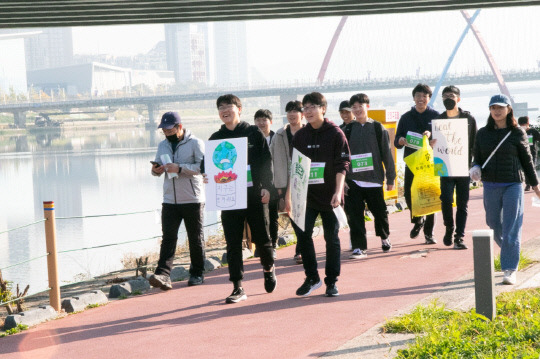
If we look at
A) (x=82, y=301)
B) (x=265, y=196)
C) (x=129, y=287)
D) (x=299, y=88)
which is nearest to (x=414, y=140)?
(x=265, y=196)

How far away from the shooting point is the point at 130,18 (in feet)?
58.7

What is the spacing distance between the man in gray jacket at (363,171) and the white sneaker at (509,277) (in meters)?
2.25

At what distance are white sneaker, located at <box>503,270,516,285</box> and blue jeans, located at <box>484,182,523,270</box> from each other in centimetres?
3

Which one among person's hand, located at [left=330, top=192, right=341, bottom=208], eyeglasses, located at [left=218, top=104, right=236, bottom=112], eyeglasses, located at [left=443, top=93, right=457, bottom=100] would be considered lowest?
person's hand, located at [left=330, top=192, right=341, bottom=208]

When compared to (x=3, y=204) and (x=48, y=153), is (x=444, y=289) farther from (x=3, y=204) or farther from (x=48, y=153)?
(x=48, y=153)

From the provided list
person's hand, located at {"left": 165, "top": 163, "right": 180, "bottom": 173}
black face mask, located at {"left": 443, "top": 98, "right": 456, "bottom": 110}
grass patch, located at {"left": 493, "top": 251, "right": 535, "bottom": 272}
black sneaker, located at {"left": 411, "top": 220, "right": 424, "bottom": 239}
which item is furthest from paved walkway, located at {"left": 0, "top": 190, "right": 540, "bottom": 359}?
black face mask, located at {"left": 443, "top": 98, "right": 456, "bottom": 110}

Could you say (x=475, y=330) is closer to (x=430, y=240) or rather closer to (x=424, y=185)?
(x=424, y=185)

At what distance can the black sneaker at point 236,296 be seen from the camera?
21.6ft

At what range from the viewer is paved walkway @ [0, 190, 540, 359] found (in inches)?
205

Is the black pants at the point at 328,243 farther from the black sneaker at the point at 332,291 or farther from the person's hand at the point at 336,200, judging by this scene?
the person's hand at the point at 336,200

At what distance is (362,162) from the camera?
28.0ft

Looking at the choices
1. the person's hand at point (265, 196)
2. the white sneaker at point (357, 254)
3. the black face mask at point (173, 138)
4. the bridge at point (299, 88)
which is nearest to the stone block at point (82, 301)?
the black face mask at point (173, 138)

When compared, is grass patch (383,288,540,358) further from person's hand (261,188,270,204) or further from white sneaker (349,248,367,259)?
white sneaker (349,248,367,259)

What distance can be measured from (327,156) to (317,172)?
15 centimetres
